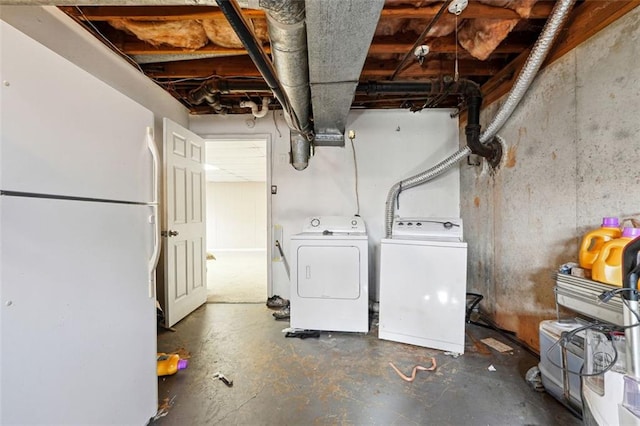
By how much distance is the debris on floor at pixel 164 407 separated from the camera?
1.54 metres

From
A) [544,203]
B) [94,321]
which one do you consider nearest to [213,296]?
[94,321]

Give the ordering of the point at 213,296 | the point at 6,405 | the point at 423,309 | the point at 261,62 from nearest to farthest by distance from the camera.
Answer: the point at 6,405, the point at 261,62, the point at 423,309, the point at 213,296

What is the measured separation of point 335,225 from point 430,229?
100 cm

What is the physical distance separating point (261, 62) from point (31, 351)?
148 cm

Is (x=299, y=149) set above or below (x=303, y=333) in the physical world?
above

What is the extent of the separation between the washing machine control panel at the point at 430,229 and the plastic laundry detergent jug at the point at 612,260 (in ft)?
3.19

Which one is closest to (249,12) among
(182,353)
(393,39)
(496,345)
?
(393,39)

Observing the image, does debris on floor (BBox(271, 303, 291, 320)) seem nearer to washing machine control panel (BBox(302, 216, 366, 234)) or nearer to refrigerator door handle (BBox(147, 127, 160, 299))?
washing machine control panel (BBox(302, 216, 366, 234))

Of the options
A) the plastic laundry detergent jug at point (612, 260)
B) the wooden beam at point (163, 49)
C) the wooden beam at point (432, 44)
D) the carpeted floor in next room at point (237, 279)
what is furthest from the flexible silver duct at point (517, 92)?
the carpeted floor in next room at point (237, 279)

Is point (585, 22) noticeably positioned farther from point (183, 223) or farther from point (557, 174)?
point (183, 223)

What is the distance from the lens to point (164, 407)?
5.29 feet

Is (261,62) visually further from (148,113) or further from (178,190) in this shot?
(178,190)

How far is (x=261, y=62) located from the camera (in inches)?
53.7

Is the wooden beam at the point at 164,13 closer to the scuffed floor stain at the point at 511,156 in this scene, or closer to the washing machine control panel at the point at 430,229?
the washing machine control panel at the point at 430,229
